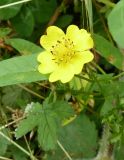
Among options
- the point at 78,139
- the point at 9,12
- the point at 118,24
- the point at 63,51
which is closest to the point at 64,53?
the point at 63,51

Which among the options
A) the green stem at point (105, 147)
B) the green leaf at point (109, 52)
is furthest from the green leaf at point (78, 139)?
the green leaf at point (109, 52)

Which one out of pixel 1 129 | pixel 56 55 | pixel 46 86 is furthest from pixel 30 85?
pixel 56 55

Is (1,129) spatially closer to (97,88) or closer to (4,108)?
(4,108)

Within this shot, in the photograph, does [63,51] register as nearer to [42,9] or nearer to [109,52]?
[109,52]

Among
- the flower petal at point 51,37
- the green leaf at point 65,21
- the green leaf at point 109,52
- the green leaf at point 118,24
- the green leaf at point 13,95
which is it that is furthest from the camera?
the green leaf at point 65,21

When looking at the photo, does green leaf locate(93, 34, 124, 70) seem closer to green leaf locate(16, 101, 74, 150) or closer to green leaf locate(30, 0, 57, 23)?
green leaf locate(16, 101, 74, 150)

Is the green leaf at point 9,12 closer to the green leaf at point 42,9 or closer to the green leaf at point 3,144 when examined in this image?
the green leaf at point 42,9
